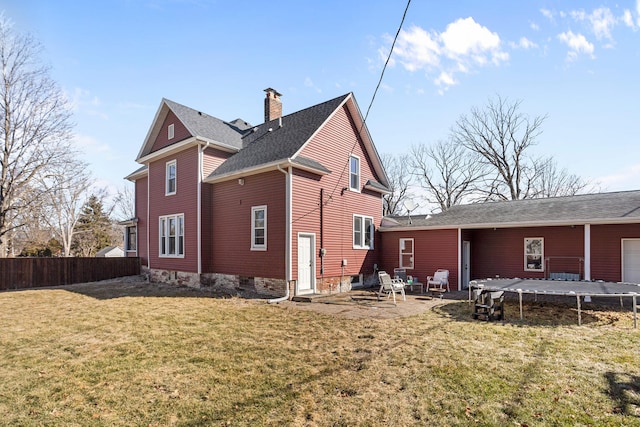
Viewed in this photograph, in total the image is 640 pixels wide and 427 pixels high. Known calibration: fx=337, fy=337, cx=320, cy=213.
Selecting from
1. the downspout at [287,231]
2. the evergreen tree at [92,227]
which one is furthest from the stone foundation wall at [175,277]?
the evergreen tree at [92,227]

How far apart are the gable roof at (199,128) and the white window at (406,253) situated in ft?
28.7

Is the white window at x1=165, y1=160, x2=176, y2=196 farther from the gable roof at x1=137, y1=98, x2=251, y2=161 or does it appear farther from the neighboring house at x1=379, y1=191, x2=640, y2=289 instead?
the neighboring house at x1=379, y1=191, x2=640, y2=289

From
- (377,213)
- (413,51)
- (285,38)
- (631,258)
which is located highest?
(285,38)

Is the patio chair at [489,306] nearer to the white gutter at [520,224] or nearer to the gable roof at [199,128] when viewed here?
the white gutter at [520,224]

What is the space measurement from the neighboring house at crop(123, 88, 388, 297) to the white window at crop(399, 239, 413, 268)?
4.13 ft

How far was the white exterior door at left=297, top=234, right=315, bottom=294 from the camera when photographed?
39.4ft

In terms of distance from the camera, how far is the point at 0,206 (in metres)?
21.1

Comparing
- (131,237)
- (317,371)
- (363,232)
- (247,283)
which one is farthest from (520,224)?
(131,237)

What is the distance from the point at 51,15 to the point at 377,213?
13.8 m

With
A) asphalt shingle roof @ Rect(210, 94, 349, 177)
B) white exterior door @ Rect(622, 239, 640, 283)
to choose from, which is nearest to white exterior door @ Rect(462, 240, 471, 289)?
white exterior door @ Rect(622, 239, 640, 283)

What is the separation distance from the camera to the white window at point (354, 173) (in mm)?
15031

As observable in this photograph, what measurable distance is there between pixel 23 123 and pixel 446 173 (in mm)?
34427

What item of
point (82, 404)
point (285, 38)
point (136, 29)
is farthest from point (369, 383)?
point (136, 29)

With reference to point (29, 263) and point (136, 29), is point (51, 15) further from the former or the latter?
point (29, 263)
